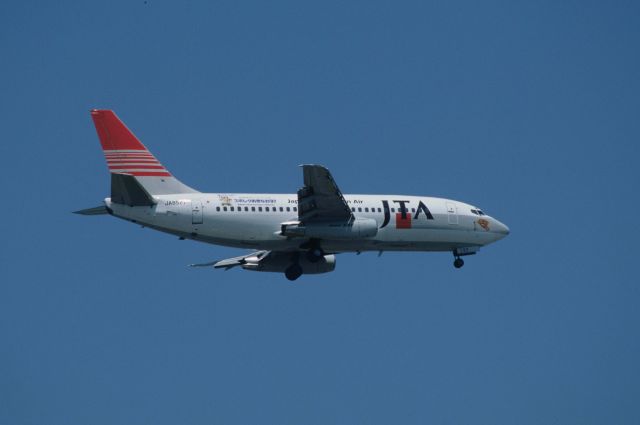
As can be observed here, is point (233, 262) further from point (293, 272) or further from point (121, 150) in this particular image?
point (121, 150)

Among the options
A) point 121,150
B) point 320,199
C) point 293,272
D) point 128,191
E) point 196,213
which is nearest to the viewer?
point 128,191

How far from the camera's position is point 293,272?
58719mm

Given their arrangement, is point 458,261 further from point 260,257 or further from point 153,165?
point 153,165

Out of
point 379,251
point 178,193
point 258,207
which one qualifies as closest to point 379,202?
point 379,251

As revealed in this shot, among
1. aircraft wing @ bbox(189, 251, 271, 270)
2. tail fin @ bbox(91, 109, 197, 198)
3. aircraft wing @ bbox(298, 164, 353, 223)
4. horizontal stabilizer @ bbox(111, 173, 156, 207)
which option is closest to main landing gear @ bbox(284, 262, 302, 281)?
aircraft wing @ bbox(189, 251, 271, 270)

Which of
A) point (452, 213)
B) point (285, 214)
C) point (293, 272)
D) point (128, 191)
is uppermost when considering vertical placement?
point (452, 213)

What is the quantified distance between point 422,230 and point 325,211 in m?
6.48

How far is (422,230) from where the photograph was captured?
57500mm

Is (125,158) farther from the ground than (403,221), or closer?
farther from the ground

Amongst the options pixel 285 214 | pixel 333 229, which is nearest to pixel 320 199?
pixel 333 229

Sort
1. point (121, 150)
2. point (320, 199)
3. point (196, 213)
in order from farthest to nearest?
point (121, 150) → point (320, 199) → point (196, 213)

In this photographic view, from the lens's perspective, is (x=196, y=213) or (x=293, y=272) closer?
(x=196, y=213)

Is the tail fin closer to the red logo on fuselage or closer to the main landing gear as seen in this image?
the main landing gear

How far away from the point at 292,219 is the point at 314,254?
6.93 feet
